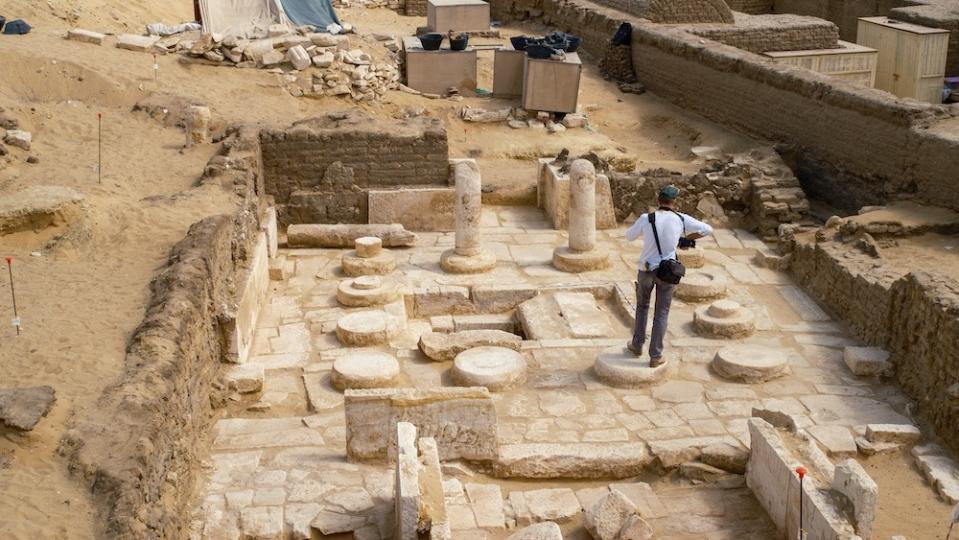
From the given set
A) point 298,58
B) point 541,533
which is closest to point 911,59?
point 298,58

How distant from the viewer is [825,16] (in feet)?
77.3

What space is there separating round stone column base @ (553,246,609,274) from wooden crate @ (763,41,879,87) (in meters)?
7.62

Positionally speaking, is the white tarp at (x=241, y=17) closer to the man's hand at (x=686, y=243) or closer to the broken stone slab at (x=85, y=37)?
the broken stone slab at (x=85, y=37)

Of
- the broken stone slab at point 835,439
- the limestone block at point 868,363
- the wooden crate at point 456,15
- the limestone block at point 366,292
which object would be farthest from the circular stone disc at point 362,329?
the wooden crate at point 456,15

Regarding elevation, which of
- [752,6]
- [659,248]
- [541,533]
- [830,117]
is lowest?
[541,533]

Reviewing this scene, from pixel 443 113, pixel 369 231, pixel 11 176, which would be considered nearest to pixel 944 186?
pixel 369 231

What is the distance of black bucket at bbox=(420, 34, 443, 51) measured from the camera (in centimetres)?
1903

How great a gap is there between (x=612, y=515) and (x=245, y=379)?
3.48 meters

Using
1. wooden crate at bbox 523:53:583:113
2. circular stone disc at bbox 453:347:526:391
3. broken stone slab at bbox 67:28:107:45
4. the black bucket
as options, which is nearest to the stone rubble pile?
wooden crate at bbox 523:53:583:113

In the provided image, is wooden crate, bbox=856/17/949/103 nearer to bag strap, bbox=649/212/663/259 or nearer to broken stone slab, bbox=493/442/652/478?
bag strap, bbox=649/212/663/259

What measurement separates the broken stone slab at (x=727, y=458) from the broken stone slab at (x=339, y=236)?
5.55 meters

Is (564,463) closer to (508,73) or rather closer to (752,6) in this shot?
(508,73)

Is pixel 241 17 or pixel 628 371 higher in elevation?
pixel 241 17

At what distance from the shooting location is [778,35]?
62.0 ft
